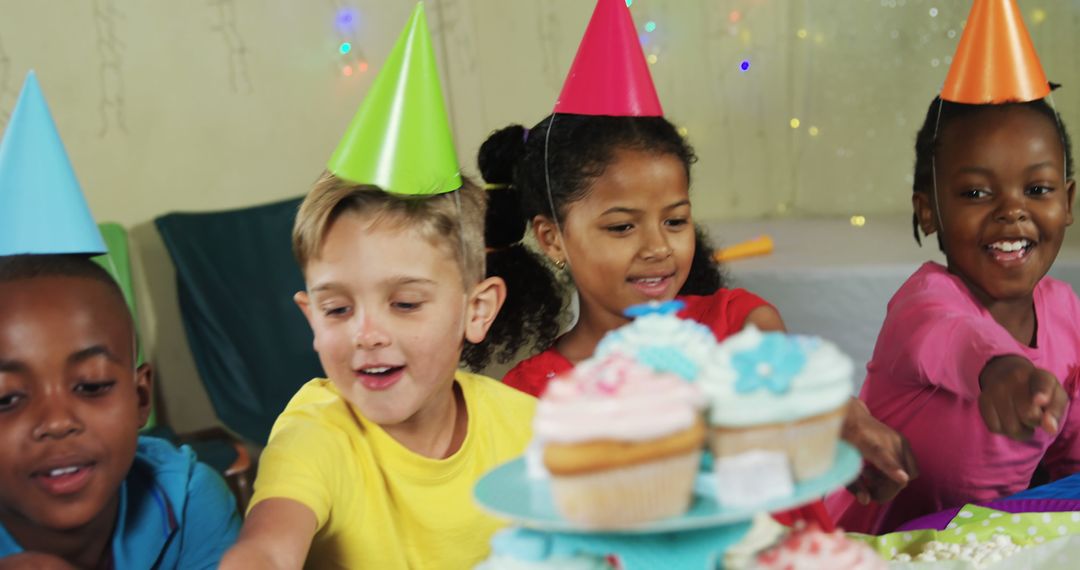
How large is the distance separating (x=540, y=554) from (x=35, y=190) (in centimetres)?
59

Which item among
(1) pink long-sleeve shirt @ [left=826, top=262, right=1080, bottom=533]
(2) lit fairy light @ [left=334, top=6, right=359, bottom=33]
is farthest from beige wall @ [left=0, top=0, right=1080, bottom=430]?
(1) pink long-sleeve shirt @ [left=826, top=262, right=1080, bottom=533]

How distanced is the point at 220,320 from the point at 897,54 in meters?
1.87

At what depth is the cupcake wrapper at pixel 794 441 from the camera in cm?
69

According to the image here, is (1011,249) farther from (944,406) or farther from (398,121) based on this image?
(398,121)

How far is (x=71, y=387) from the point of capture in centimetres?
101

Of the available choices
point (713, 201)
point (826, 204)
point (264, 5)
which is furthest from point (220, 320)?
point (826, 204)

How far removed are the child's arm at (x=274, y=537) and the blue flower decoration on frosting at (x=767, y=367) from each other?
0.42 meters

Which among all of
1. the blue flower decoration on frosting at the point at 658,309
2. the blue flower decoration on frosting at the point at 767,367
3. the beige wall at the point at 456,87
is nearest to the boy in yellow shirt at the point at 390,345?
the blue flower decoration on frosting at the point at 658,309

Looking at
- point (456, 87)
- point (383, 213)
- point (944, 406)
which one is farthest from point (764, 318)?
point (456, 87)

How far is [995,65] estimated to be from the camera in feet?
4.70

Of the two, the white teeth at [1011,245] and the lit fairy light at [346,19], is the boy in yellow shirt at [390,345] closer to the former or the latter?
the white teeth at [1011,245]

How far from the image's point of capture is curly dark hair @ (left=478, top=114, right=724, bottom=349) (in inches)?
57.6

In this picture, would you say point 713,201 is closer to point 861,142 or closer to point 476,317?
point 861,142

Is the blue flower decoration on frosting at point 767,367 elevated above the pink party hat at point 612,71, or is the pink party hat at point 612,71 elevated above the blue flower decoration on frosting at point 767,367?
the pink party hat at point 612,71
